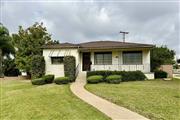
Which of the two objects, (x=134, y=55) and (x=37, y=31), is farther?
(x=37, y=31)

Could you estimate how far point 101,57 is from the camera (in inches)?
1283

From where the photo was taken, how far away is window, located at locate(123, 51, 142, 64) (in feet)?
104

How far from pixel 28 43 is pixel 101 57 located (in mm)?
9897

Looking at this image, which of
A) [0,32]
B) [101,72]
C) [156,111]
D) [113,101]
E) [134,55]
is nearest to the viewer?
[156,111]

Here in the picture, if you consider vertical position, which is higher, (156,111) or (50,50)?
(50,50)

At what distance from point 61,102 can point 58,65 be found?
17200 mm

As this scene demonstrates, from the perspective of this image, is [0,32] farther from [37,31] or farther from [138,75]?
[138,75]

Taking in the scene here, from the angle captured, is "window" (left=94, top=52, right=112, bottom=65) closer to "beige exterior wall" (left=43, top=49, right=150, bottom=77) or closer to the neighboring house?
the neighboring house

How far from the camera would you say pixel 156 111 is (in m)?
12.5

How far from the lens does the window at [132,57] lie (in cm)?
3167

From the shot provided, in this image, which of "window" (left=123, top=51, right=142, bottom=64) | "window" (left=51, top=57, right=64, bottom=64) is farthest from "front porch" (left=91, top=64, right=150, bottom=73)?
"window" (left=51, top=57, right=64, bottom=64)

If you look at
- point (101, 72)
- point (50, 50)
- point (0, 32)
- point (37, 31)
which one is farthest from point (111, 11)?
point (0, 32)

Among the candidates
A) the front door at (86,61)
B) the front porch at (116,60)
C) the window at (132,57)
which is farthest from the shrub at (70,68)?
the window at (132,57)

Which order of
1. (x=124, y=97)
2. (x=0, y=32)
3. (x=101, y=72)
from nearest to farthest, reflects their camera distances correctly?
(x=124, y=97) → (x=101, y=72) → (x=0, y=32)
